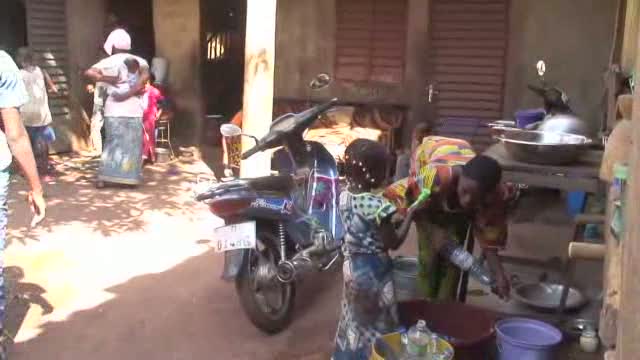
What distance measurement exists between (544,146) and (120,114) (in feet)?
16.3

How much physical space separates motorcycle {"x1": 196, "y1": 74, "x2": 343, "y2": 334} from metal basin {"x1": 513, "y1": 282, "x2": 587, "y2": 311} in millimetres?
1121

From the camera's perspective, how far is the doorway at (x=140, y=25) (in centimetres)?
1169

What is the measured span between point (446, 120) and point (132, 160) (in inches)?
146

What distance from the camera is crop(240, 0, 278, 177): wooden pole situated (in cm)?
618

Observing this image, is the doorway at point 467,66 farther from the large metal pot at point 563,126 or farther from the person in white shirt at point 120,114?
the large metal pot at point 563,126

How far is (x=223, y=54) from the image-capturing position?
38.3 feet

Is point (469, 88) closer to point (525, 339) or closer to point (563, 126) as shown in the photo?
point (563, 126)

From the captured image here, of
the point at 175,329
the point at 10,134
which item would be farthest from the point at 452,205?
the point at 10,134

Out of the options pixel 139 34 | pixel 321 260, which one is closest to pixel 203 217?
pixel 321 260

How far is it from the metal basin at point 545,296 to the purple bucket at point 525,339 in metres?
0.70

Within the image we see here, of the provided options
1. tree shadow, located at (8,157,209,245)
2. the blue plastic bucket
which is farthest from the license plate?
the blue plastic bucket

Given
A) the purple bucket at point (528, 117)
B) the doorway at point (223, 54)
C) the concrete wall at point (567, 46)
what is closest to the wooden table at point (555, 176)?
the purple bucket at point (528, 117)

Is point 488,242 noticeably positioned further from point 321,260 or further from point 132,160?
point 132,160

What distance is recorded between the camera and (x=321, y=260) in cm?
439
